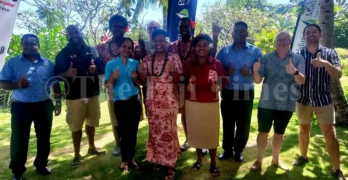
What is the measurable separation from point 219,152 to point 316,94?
68.4 inches

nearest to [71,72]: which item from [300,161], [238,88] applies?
[238,88]

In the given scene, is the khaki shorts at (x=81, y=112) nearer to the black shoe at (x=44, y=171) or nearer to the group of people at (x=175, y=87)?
the group of people at (x=175, y=87)

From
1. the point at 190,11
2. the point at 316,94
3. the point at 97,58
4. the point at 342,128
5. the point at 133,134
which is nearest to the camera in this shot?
the point at 316,94

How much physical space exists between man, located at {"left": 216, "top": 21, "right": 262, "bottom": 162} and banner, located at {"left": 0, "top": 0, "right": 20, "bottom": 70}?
111 inches

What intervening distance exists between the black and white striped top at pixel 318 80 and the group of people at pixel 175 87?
11 millimetres

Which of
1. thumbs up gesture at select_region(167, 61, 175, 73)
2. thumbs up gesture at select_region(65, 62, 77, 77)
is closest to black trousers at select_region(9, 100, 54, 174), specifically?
thumbs up gesture at select_region(65, 62, 77, 77)

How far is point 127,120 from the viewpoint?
11.2 ft

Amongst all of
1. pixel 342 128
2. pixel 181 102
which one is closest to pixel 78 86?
pixel 181 102

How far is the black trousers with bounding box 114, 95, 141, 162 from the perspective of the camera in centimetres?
336

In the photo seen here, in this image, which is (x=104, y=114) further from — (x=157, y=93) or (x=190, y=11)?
(x=157, y=93)

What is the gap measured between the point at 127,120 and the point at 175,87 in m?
0.78

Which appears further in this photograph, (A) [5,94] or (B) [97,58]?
(A) [5,94]

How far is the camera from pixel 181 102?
11.8 ft

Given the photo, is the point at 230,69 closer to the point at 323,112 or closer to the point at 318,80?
the point at 318,80
